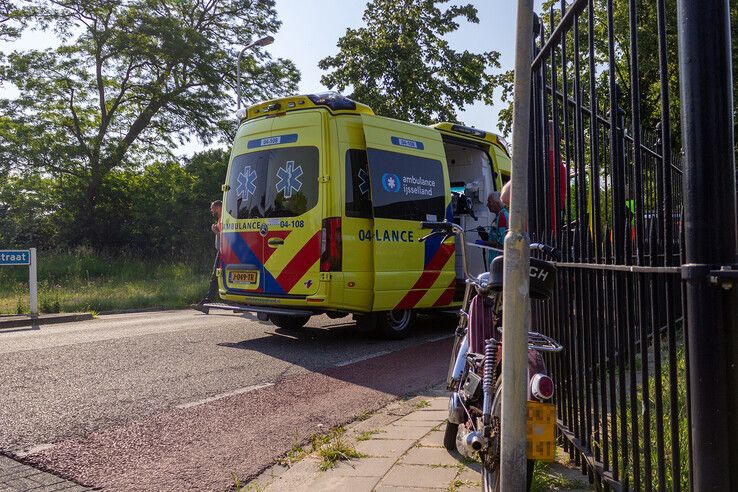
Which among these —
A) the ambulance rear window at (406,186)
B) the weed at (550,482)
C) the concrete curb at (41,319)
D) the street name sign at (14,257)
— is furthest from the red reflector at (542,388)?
the street name sign at (14,257)

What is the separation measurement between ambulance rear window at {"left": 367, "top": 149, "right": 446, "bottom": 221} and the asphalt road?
173 centimetres

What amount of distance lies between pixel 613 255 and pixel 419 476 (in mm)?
1588

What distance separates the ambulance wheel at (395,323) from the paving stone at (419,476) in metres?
5.12

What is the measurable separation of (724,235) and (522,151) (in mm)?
782

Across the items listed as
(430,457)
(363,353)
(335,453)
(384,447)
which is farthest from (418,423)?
(363,353)

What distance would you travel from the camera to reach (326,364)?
7203mm

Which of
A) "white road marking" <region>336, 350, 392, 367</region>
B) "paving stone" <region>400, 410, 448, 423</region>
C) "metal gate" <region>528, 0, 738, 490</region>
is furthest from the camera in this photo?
"white road marking" <region>336, 350, 392, 367</region>

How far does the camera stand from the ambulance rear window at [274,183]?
8242 millimetres

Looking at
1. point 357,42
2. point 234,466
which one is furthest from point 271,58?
point 234,466

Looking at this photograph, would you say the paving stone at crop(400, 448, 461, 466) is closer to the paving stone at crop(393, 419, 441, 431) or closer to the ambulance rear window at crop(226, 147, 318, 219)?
the paving stone at crop(393, 419, 441, 431)

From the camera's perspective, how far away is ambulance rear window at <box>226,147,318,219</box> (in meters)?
8.24

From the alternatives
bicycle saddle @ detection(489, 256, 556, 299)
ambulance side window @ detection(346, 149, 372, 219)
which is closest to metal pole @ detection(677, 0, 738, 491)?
bicycle saddle @ detection(489, 256, 556, 299)

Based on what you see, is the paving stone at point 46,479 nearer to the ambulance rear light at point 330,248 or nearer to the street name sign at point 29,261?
the ambulance rear light at point 330,248

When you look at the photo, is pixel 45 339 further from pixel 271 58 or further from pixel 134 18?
pixel 271 58
